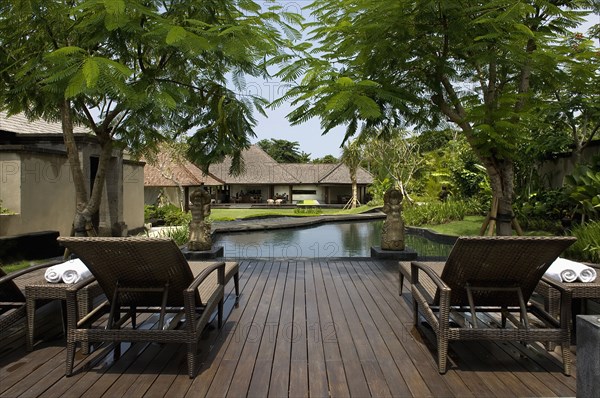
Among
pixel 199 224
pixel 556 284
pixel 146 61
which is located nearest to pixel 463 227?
pixel 199 224

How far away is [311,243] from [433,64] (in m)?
6.51

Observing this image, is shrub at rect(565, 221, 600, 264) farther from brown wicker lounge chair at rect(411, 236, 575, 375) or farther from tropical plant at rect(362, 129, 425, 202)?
tropical plant at rect(362, 129, 425, 202)

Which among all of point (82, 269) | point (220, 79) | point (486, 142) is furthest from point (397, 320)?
point (220, 79)

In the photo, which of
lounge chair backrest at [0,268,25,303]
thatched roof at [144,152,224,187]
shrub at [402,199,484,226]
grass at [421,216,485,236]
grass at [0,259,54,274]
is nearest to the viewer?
lounge chair backrest at [0,268,25,303]

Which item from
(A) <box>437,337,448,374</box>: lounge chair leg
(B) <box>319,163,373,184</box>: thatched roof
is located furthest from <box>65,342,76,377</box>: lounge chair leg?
(B) <box>319,163,373,184</box>: thatched roof

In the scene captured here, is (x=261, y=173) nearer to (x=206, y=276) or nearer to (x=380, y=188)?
(x=380, y=188)

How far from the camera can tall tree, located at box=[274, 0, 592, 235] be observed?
14.6ft

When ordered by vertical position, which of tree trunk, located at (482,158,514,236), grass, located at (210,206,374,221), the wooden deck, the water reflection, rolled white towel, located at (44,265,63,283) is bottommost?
the water reflection

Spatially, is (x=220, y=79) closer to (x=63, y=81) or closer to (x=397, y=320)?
(x=63, y=81)

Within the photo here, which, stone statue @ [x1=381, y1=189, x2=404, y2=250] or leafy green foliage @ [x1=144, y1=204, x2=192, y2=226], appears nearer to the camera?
stone statue @ [x1=381, y1=189, x2=404, y2=250]

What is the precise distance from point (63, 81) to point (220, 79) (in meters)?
2.96

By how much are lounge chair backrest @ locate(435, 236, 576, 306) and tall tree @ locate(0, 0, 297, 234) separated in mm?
3018

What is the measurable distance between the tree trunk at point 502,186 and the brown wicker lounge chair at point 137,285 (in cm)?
512

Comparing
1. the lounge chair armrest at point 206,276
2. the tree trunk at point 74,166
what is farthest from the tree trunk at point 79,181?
the lounge chair armrest at point 206,276
